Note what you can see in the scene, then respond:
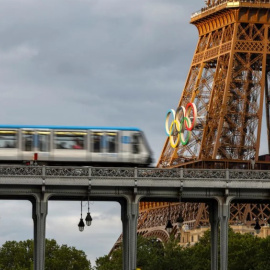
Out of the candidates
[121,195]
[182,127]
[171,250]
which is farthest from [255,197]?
[171,250]

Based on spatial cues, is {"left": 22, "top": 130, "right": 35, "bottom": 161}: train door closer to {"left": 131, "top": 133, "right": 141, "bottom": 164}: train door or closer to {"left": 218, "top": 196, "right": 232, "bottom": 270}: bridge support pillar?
{"left": 131, "top": 133, "right": 141, "bottom": 164}: train door

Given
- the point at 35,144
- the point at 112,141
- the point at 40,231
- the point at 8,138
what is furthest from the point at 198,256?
the point at 40,231

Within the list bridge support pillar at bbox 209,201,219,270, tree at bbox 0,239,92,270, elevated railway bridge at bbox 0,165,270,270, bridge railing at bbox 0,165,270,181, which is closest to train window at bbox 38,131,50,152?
elevated railway bridge at bbox 0,165,270,270

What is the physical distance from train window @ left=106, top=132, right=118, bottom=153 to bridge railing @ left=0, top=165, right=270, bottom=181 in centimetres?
935

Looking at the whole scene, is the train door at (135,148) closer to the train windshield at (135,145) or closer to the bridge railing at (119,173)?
the train windshield at (135,145)

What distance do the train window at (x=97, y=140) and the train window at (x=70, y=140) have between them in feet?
2.73

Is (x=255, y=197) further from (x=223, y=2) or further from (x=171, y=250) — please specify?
(x=223, y=2)

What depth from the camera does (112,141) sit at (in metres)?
108

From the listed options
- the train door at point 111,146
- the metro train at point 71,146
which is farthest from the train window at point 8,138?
the train door at point 111,146

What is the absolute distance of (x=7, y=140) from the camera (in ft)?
350

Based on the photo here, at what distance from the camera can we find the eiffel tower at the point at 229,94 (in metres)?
175

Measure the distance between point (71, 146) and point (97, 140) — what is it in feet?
6.78

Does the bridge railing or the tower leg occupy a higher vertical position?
the bridge railing

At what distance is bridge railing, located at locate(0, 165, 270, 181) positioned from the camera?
3706 inches
